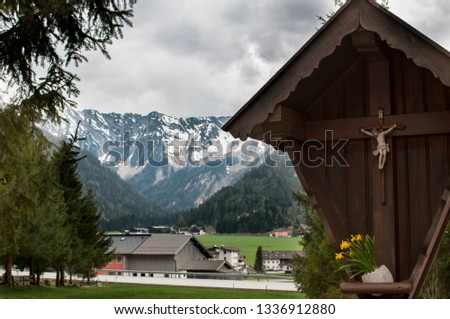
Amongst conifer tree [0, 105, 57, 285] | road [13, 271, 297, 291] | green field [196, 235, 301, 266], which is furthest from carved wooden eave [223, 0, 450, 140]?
green field [196, 235, 301, 266]

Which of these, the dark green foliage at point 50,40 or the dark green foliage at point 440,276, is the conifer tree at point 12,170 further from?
the dark green foliage at point 440,276

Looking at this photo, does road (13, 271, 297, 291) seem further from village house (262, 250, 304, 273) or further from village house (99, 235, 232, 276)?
village house (262, 250, 304, 273)

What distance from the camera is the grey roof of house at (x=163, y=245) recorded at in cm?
5006

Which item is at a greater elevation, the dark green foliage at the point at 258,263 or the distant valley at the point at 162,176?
the distant valley at the point at 162,176

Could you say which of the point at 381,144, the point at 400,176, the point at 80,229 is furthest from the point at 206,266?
the point at 381,144

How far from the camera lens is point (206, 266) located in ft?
158

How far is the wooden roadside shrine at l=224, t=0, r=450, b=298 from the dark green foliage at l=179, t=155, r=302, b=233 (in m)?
51.5

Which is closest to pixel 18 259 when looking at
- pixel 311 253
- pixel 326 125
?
pixel 311 253

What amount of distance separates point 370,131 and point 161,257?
4686 cm

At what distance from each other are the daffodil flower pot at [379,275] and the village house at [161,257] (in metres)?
42.9

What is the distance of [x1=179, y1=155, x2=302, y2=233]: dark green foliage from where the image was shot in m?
59.4

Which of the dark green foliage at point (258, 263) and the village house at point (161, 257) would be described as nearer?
the village house at point (161, 257)

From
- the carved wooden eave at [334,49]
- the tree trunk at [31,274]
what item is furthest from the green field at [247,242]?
the carved wooden eave at [334,49]

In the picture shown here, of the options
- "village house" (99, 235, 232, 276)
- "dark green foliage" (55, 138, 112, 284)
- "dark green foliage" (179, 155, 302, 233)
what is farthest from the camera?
"dark green foliage" (179, 155, 302, 233)
